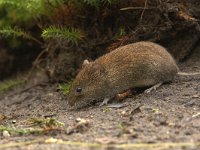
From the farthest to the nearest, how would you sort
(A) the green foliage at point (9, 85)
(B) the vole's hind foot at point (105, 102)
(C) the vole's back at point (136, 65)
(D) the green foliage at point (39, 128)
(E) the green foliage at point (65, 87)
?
(A) the green foliage at point (9, 85)
(E) the green foliage at point (65, 87)
(C) the vole's back at point (136, 65)
(B) the vole's hind foot at point (105, 102)
(D) the green foliage at point (39, 128)

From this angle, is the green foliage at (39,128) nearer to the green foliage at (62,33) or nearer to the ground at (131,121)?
the ground at (131,121)

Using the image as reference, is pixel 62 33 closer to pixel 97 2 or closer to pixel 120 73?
pixel 97 2

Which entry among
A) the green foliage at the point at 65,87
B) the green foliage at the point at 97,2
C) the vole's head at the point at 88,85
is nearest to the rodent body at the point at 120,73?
the vole's head at the point at 88,85

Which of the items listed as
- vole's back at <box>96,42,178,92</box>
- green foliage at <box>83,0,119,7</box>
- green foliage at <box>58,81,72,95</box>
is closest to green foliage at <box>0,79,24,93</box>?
green foliage at <box>58,81,72,95</box>

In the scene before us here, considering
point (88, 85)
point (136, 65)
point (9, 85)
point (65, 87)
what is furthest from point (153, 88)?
point (9, 85)

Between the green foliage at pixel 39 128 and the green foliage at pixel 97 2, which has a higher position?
the green foliage at pixel 97 2

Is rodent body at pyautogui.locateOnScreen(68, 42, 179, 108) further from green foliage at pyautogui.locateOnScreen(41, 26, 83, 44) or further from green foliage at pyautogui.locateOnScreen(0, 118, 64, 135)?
green foliage at pyautogui.locateOnScreen(0, 118, 64, 135)

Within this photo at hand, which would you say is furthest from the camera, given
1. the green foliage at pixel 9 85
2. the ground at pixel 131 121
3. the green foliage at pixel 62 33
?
the green foliage at pixel 9 85
